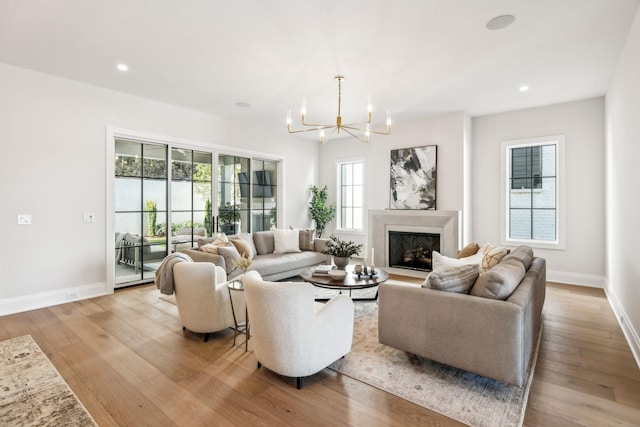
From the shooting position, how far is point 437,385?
230cm

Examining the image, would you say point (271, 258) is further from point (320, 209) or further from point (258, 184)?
point (320, 209)

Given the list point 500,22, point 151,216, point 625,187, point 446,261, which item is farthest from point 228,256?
point 625,187

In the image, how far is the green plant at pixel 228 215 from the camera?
20.1ft

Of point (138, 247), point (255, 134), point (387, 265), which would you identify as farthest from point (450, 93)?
point (138, 247)

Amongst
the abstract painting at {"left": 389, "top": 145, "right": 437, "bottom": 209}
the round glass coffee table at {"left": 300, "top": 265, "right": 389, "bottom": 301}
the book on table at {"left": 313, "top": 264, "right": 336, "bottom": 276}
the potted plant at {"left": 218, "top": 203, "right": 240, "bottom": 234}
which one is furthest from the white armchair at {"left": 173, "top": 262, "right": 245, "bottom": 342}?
the abstract painting at {"left": 389, "top": 145, "right": 437, "bottom": 209}

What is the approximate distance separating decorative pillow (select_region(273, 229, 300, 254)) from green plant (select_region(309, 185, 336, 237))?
1948mm

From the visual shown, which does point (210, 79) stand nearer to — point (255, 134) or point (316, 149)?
point (255, 134)

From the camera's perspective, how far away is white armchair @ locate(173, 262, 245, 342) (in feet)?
9.74

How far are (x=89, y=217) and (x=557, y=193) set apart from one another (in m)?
7.17

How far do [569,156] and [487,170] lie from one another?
120 cm

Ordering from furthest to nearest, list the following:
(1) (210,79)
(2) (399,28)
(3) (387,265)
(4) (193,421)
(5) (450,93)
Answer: (3) (387,265)
(5) (450,93)
(1) (210,79)
(2) (399,28)
(4) (193,421)

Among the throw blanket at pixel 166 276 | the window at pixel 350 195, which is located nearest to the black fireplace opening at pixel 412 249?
the window at pixel 350 195

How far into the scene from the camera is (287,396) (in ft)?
7.20

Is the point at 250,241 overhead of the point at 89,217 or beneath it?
beneath
